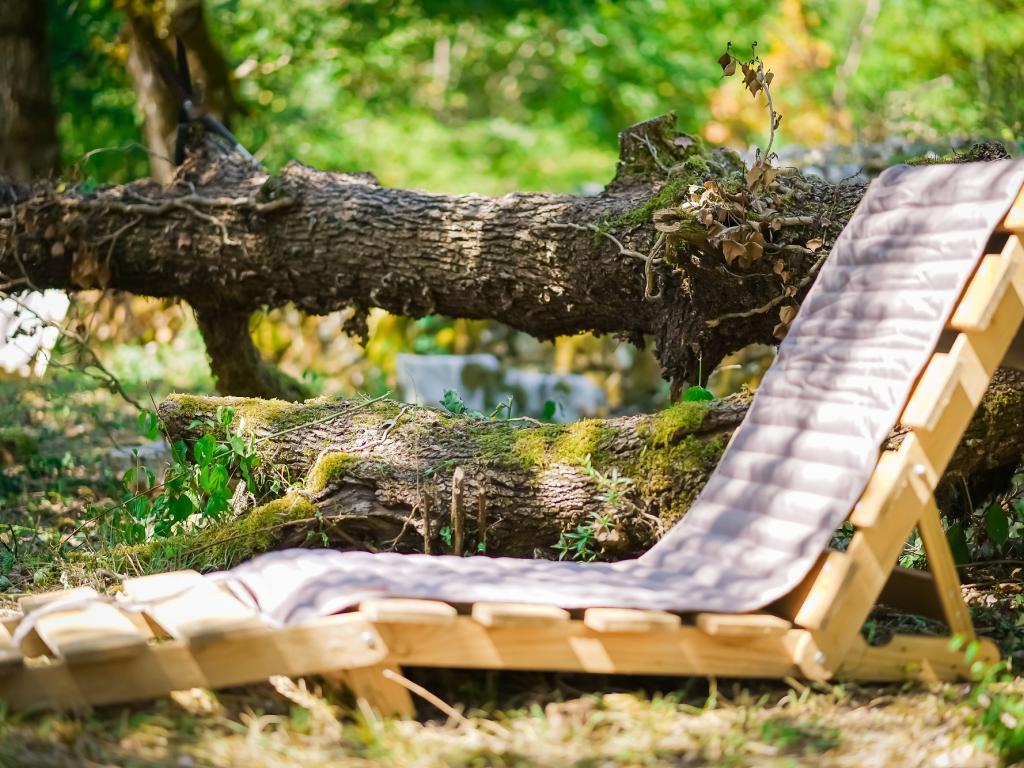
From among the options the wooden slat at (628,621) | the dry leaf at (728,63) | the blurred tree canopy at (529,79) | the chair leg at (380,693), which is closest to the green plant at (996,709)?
the wooden slat at (628,621)

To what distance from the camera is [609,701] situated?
2.56 m

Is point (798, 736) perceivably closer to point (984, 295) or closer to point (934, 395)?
point (934, 395)

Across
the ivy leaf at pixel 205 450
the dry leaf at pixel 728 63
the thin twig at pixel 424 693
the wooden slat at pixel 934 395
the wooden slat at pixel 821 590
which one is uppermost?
the dry leaf at pixel 728 63

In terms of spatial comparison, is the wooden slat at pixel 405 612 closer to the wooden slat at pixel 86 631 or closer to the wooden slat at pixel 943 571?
the wooden slat at pixel 86 631

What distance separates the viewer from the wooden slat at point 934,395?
258 cm

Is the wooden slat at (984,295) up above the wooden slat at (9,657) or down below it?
above

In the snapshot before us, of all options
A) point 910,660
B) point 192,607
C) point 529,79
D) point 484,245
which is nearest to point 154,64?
point 484,245

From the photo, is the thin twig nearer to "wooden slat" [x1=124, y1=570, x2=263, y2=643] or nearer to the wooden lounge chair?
the wooden lounge chair

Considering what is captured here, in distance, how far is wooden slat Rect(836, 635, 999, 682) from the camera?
2.62 meters

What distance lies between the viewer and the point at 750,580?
2646 millimetres

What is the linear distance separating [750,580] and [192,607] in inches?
49.4

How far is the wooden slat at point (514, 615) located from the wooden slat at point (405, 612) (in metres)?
0.06

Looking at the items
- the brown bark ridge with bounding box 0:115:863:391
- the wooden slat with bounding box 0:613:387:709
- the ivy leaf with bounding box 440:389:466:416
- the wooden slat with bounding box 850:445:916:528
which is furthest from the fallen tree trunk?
the wooden slat with bounding box 0:613:387:709

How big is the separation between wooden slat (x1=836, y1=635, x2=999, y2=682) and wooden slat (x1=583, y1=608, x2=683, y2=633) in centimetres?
47
